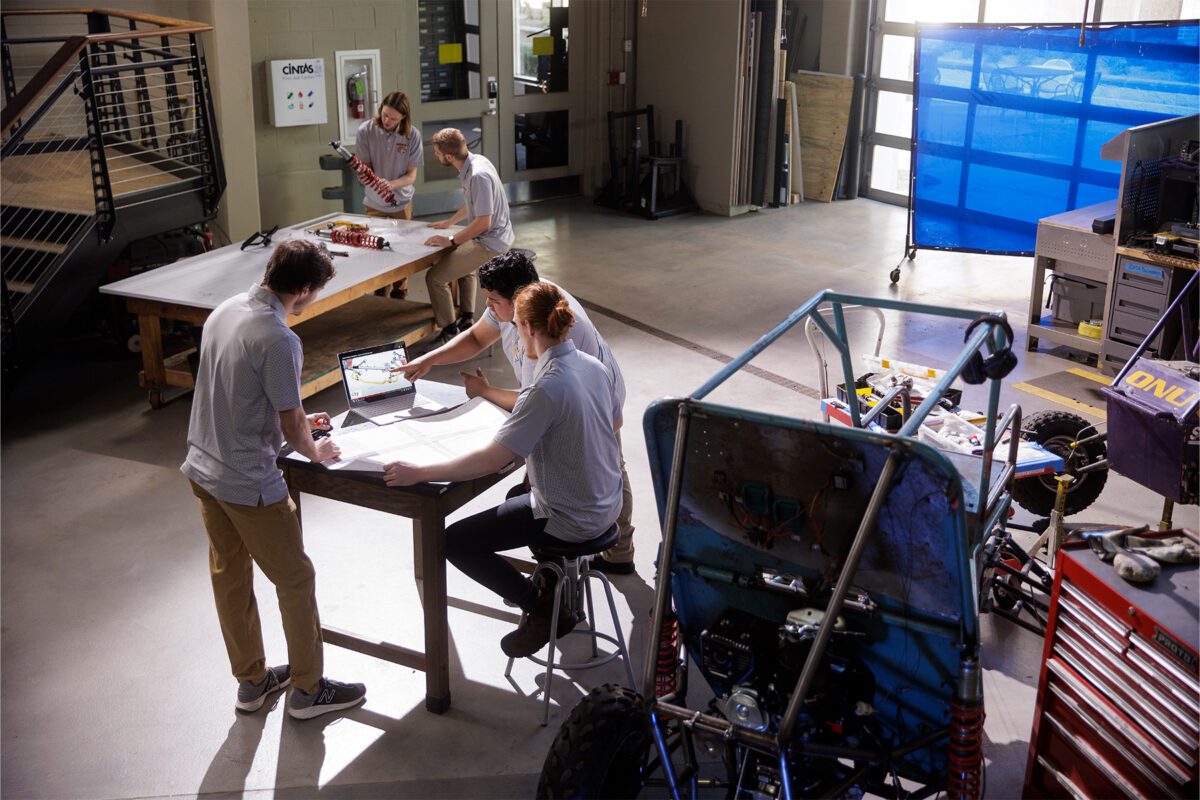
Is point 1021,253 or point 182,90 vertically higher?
point 182,90

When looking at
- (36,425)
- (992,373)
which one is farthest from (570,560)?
(36,425)

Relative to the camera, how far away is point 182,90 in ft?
28.3

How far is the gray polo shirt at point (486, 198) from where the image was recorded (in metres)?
7.02

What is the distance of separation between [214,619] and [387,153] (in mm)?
4359

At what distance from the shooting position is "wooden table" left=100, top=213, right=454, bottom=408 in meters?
6.26

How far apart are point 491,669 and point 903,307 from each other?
196 cm

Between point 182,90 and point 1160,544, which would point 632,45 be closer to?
point 182,90

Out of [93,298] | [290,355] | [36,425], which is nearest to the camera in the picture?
→ [290,355]

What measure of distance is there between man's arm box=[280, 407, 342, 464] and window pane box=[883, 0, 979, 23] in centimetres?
828

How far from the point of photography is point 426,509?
3.80m

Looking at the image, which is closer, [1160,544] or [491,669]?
[1160,544]

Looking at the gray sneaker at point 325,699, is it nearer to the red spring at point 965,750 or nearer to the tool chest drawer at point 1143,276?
the red spring at point 965,750

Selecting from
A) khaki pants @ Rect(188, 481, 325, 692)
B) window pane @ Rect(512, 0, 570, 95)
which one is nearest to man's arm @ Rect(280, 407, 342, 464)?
Result: khaki pants @ Rect(188, 481, 325, 692)

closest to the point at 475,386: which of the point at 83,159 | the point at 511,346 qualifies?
the point at 511,346
